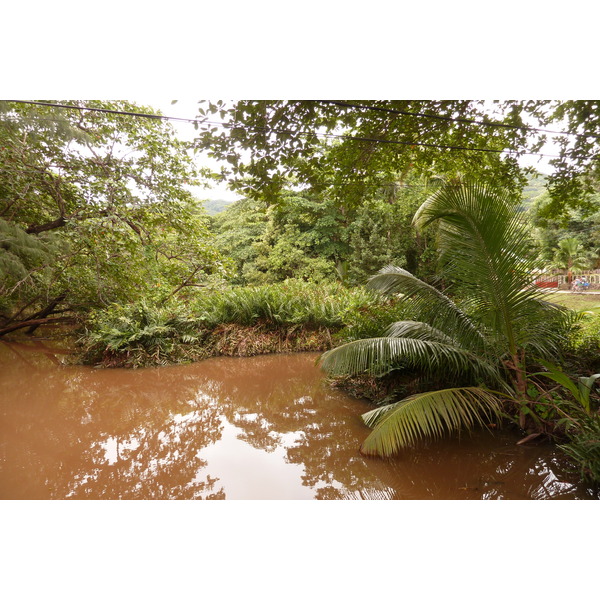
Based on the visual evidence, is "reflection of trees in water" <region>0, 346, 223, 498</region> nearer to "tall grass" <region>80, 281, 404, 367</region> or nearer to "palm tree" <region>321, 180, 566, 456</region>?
"tall grass" <region>80, 281, 404, 367</region>

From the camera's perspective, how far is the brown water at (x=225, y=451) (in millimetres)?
2506

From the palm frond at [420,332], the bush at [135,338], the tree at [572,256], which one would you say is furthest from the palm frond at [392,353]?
the bush at [135,338]

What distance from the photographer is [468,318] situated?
3230mm

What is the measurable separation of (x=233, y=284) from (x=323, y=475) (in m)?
5.58

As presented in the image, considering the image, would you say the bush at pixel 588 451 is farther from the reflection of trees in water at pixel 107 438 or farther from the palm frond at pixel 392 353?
the reflection of trees in water at pixel 107 438

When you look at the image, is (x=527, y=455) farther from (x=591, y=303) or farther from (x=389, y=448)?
(x=591, y=303)

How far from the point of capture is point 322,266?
17.1 feet

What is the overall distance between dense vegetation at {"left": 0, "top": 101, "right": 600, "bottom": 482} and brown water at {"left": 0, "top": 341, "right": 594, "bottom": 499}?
0.92 feet

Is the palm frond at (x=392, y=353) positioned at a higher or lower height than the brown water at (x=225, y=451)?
higher

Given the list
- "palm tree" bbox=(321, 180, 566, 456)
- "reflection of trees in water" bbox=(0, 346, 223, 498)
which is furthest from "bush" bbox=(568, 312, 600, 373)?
"reflection of trees in water" bbox=(0, 346, 223, 498)

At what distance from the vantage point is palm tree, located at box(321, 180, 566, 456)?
2660 mm

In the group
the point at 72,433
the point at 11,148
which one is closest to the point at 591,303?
the point at 72,433

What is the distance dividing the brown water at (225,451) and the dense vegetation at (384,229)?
28 centimetres

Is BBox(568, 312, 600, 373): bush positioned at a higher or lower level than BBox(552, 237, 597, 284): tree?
lower
